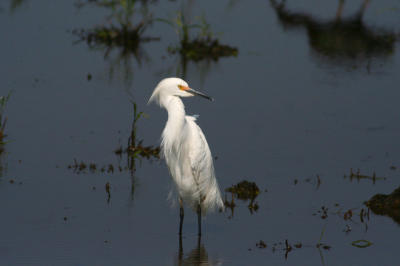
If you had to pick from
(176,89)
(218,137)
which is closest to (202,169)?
(176,89)

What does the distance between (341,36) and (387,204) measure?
25.9 feet

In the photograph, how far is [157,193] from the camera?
7.07m

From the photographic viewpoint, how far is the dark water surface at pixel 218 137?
592 cm

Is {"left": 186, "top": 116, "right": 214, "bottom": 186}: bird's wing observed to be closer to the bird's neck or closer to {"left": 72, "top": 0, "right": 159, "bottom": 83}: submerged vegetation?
the bird's neck

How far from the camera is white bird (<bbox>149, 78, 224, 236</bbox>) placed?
19.8 feet

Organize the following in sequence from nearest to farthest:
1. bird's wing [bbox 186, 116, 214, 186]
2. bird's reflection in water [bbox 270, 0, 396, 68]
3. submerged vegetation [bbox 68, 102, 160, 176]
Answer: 1. bird's wing [bbox 186, 116, 214, 186]
2. submerged vegetation [bbox 68, 102, 160, 176]
3. bird's reflection in water [bbox 270, 0, 396, 68]

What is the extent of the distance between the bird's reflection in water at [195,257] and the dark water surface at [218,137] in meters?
0.02

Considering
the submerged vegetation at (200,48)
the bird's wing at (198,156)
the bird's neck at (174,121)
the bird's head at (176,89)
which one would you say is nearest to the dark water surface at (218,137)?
the submerged vegetation at (200,48)

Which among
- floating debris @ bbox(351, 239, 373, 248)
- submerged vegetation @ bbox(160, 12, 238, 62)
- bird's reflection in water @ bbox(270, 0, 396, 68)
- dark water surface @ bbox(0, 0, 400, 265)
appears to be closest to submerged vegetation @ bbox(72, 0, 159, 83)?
dark water surface @ bbox(0, 0, 400, 265)

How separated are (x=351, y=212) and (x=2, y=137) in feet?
12.8

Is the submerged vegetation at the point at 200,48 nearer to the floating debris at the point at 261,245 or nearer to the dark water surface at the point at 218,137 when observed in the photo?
the dark water surface at the point at 218,137

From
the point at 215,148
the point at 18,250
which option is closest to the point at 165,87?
the point at 18,250

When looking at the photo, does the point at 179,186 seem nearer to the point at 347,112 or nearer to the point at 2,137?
the point at 2,137

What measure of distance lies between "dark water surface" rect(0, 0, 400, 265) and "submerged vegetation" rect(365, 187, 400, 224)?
Result: 59mm
